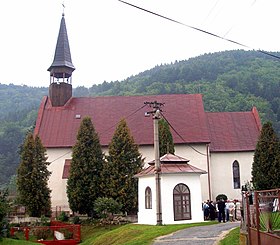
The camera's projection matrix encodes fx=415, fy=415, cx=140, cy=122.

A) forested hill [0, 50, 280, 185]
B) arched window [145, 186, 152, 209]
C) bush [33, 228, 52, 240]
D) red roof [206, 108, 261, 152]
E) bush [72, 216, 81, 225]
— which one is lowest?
bush [33, 228, 52, 240]

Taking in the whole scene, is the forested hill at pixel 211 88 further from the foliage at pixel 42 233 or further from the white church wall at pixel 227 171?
the foliage at pixel 42 233

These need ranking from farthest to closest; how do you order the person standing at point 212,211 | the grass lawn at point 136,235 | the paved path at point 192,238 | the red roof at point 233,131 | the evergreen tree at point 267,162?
the red roof at point 233,131, the evergreen tree at point 267,162, the person standing at point 212,211, the grass lawn at point 136,235, the paved path at point 192,238

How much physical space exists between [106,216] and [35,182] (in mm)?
6928

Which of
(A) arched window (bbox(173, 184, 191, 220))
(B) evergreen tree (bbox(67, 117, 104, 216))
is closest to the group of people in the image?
(A) arched window (bbox(173, 184, 191, 220))

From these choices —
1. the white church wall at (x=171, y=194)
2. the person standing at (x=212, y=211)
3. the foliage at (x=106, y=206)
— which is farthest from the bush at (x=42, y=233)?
the person standing at (x=212, y=211)

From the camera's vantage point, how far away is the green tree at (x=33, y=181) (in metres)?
32.2

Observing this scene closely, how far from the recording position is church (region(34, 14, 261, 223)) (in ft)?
120

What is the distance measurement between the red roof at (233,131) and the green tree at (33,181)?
49.0 feet

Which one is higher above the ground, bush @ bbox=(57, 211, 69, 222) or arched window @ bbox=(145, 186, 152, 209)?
arched window @ bbox=(145, 186, 152, 209)

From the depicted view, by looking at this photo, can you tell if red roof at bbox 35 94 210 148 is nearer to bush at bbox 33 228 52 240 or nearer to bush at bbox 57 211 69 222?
bush at bbox 57 211 69 222

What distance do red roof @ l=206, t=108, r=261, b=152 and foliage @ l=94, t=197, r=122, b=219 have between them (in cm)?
1237

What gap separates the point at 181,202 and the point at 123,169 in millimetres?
8633

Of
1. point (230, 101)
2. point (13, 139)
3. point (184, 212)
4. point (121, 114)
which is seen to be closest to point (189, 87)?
point (230, 101)

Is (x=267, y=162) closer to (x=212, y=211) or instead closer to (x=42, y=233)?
(x=212, y=211)
